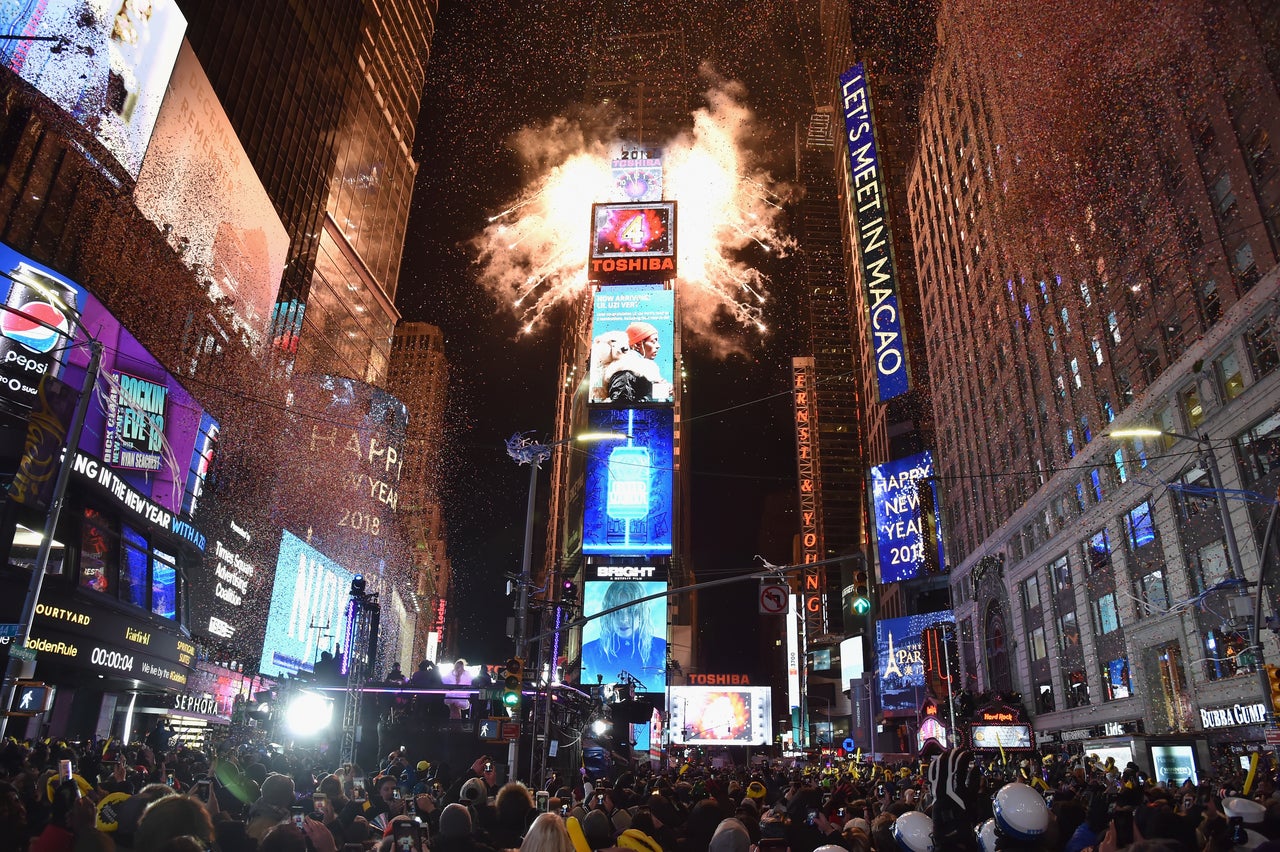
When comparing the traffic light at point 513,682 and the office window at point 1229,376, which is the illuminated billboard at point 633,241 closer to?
the office window at point 1229,376

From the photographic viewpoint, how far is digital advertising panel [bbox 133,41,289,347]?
48312 millimetres

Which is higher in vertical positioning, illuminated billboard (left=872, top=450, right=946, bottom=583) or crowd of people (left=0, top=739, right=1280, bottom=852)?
illuminated billboard (left=872, top=450, right=946, bottom=583)

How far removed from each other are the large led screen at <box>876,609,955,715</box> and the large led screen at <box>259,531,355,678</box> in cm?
5170

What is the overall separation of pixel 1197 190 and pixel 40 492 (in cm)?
4272

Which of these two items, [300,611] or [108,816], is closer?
[108,816]

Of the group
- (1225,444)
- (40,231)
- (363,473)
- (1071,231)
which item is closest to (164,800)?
(1225,444)

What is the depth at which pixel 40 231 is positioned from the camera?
43.7 m

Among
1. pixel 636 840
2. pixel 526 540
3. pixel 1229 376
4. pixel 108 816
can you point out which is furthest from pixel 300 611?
pixel 636 840

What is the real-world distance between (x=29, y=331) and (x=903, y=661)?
2985 inches

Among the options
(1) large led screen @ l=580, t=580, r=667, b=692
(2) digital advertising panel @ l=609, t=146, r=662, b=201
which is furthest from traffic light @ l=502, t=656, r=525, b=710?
(2) digital advertising panel @ l=609, t=146, r=662, b=201

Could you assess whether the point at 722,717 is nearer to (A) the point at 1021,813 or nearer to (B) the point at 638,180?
(B) the point at 638,180

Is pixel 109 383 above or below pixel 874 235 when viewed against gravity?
below

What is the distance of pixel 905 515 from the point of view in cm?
7350

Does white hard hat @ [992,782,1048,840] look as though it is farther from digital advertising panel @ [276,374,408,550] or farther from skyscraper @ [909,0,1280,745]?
digital advertising panel @ [276,374,408,550]
